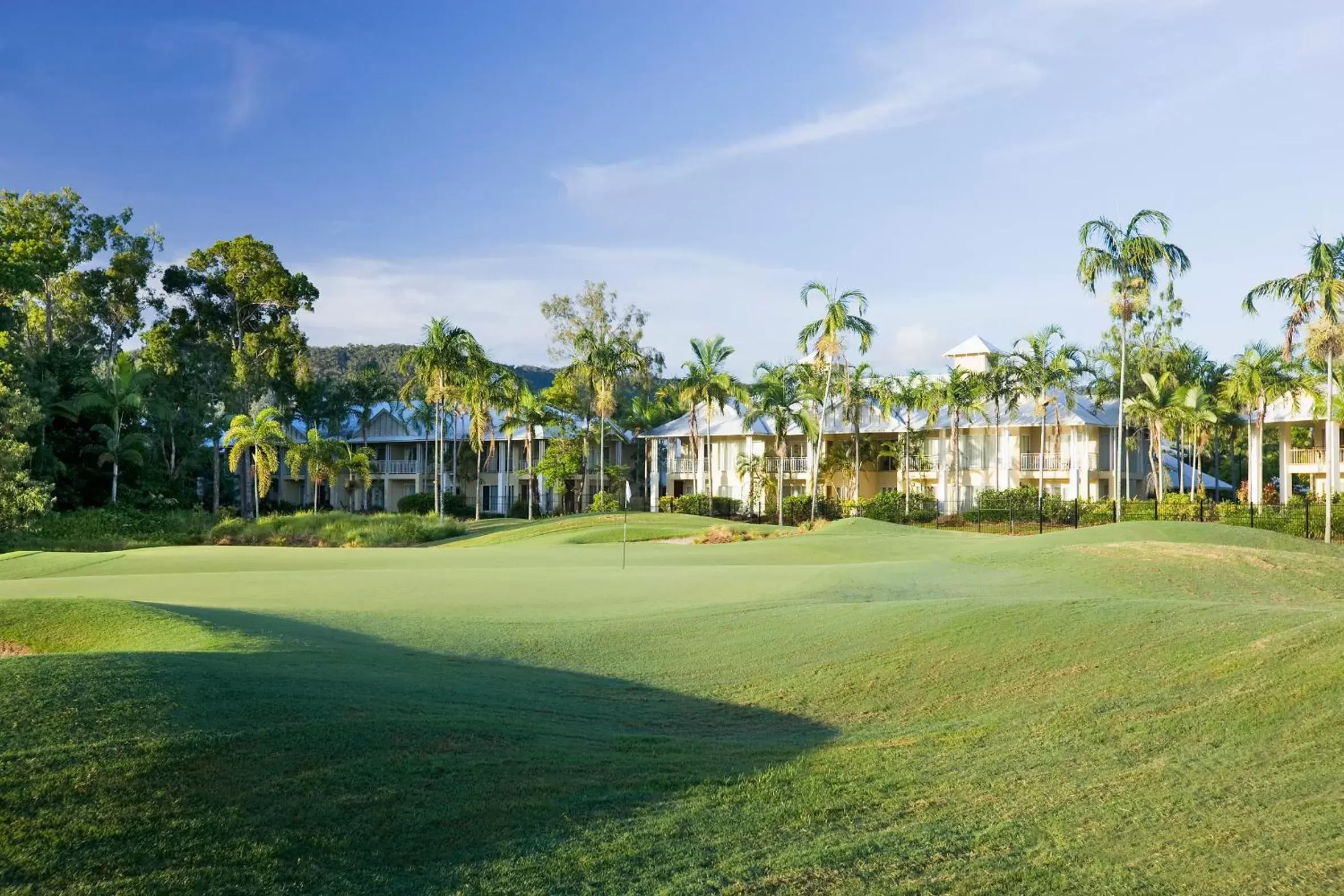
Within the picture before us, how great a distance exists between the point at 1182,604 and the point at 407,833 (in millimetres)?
11064

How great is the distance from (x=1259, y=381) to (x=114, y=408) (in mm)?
57600

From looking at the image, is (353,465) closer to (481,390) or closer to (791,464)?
(481,390)

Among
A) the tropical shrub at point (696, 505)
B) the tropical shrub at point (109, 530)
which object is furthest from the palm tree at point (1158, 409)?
the tropical shrub at point (109, 530)

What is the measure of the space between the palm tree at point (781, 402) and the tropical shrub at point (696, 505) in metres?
4.57

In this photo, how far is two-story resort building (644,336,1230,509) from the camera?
62.5 meters

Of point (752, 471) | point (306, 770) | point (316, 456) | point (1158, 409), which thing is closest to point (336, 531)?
point (316, 456)

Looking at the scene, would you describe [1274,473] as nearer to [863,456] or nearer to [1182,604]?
[863,456]

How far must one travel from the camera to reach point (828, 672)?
1220 centimetres

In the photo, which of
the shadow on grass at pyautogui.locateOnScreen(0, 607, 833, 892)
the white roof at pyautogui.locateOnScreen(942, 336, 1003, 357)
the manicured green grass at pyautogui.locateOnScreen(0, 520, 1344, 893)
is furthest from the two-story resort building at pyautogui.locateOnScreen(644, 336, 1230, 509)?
the shadow on grass at pyautogui.locateOnScreen(0, 607, 833, 892)

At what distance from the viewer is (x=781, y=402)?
62594 millimetres

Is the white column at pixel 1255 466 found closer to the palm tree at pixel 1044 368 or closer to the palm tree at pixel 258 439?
the palm tree at pixel 1044 368

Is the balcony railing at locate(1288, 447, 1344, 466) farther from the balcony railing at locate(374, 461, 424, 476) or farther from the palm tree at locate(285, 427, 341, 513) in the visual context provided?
the palm tree at locate(285, 427, 341, 513)

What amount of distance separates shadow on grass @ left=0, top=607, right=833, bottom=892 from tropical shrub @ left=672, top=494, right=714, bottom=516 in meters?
54.9

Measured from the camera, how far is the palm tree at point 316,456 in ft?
220
